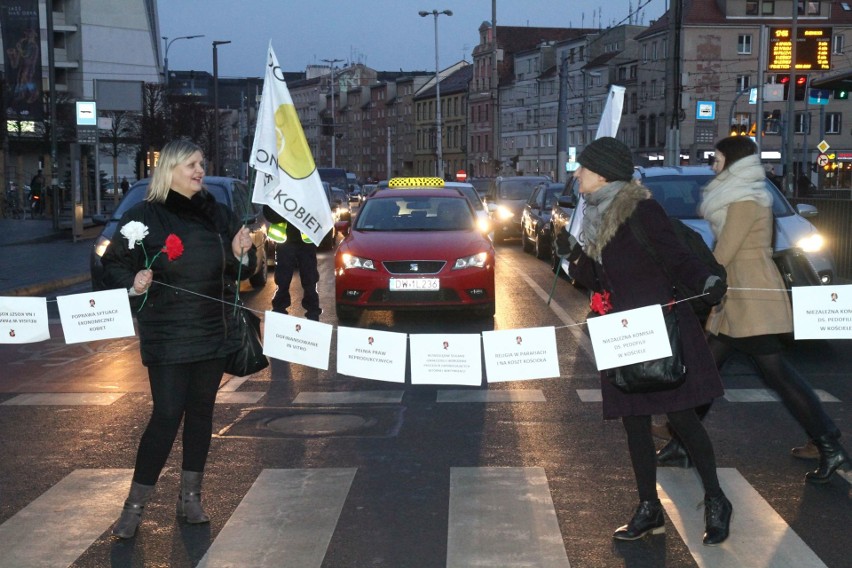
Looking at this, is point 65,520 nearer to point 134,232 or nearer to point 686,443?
point 134,232

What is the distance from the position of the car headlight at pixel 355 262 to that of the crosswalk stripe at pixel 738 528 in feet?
23.6

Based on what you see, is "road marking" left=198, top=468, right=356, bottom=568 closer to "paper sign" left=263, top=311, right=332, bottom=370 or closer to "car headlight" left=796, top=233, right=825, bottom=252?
"paper sign" left=263, top=311, right=332, bottom=370

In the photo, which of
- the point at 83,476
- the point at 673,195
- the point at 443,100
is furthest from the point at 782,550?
the point at 443,100

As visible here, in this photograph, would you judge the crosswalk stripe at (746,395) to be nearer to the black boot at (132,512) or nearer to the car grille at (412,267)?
the black boot at (132,512)

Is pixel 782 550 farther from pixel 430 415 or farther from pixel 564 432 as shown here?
pixel 430 415

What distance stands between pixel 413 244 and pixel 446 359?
7835mm

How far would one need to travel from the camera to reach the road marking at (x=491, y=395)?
8.90 meters

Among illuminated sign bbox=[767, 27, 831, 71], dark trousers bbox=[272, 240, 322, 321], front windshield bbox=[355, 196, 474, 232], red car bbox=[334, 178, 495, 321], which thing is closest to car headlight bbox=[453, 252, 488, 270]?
red car bbox=[334, 178, 495, 321]

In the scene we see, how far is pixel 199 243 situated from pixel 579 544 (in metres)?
2.21

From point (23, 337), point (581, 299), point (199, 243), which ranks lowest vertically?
point (581, 299)

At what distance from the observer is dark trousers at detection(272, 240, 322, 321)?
13.2 m

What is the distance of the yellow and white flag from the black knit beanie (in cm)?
164

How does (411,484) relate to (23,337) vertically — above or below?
below

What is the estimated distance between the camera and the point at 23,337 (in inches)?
243
